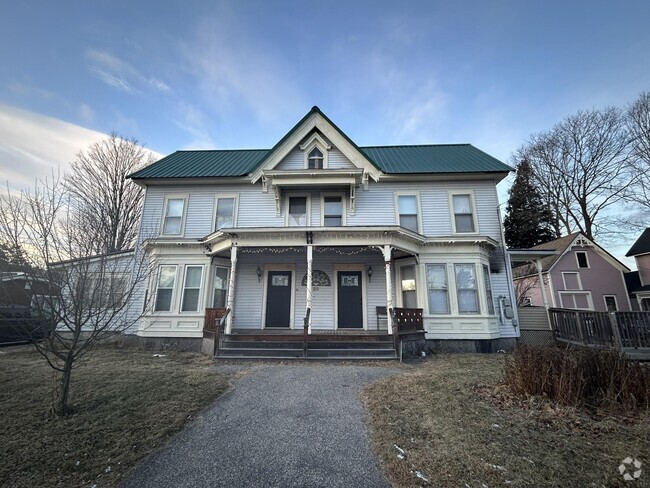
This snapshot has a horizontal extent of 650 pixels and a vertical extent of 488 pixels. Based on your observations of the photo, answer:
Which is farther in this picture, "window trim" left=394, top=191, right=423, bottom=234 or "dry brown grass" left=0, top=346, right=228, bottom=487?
"window trim" left=394, top=191, right=423, bottom=234

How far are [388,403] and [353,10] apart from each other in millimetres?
14849

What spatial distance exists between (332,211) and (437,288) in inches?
210

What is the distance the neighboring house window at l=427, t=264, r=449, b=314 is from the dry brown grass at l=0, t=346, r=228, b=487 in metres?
7.85

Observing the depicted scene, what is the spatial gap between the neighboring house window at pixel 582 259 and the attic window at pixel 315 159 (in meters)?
21.6

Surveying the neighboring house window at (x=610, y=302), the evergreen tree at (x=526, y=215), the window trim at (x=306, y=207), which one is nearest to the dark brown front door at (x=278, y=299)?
the window trim at (x=306, y=207)

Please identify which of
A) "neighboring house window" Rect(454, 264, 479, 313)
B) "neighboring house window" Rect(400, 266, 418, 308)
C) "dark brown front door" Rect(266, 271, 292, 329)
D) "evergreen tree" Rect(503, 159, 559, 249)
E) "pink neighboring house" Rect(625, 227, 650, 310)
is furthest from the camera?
"evergreen tree" Rect(503, 159, 559, 249)

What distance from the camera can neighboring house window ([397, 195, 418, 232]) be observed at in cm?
1128

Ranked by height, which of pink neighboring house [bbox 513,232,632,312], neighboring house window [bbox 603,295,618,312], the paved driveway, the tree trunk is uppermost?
pink neighboring house [bbox 513,232,632,312]

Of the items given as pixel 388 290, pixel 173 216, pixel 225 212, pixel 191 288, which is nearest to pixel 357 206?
pixel 388 290

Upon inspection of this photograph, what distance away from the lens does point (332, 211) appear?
11484 millimetres

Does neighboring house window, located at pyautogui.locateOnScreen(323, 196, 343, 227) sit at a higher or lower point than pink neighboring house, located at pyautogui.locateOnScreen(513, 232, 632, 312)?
higher

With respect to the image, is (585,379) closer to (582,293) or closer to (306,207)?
(306,207)

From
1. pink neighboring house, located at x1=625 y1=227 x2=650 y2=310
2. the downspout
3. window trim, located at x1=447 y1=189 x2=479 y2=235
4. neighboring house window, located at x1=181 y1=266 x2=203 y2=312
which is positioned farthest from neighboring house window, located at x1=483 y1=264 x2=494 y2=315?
pink neighboring house, located at x1=625 y1=227 x2=650 y2=310

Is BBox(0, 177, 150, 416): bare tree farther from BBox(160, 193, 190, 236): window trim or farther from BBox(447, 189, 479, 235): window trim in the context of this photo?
BBox(447, 189, 479, 235): window trim
